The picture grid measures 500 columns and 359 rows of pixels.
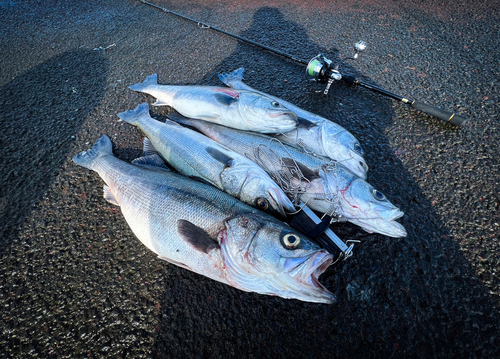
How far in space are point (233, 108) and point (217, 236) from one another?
1.56 metres

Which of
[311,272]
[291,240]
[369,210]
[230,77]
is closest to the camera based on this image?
[311,272]

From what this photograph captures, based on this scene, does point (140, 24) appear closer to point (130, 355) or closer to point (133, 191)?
point (133, 191)

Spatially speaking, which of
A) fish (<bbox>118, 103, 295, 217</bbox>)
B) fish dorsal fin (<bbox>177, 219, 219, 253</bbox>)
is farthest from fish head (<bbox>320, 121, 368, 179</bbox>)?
fish dorsal fin (<bbox>177, 219, 219, 253</bbox>)

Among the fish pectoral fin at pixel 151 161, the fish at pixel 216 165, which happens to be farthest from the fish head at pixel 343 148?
the fish pectoral fin at pixel 151 161

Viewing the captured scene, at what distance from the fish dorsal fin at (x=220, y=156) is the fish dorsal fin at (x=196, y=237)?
2.37 feet

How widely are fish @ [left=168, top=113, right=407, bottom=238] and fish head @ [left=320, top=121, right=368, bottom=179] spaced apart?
129 mm

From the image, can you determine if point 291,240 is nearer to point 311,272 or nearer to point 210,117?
point 311,272

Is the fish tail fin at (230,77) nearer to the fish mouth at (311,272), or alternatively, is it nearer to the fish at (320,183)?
the fish at (320,183)

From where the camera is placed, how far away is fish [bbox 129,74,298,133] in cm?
271

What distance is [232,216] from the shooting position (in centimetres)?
200

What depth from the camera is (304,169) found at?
246 cm

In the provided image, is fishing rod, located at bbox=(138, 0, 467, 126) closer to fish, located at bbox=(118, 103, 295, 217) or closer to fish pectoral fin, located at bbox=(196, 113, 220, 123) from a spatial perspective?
fish pectoral fin, located at bbox=(196, 113, 220, 123)

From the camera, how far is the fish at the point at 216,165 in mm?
2238

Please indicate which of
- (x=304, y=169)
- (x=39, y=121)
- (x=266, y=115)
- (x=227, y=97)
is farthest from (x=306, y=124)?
(x=39, y=121)
